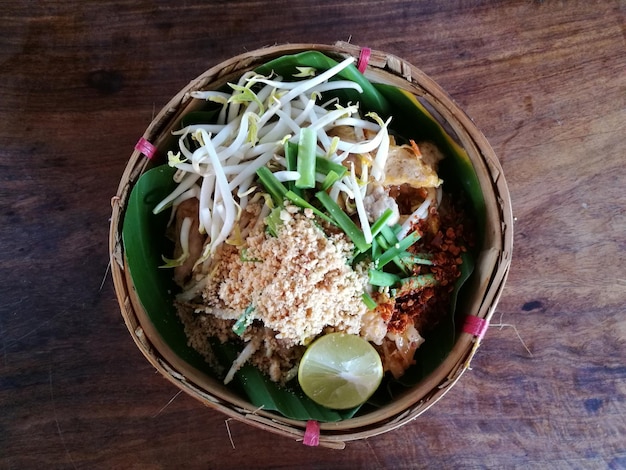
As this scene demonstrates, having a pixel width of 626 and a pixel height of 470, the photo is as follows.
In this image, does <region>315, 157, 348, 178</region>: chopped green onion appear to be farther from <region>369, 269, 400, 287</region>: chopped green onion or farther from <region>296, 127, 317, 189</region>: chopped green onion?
<region>369, 269, 400, 287</region>: chopped green onion

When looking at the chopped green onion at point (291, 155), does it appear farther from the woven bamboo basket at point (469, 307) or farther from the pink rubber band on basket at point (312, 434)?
the pink rubber band on basket at point (312, 434)

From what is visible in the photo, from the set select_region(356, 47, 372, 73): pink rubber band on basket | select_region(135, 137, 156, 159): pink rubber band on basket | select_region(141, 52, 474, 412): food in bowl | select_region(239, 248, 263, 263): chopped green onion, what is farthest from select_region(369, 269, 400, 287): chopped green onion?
select_region(135, 137, 156, 159): pink rubber band on basket

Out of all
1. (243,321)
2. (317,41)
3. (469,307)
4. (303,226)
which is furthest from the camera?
(317,41)

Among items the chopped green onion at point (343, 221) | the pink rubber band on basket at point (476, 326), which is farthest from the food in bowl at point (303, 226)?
the pink rubber band on basket at point (476, 326)

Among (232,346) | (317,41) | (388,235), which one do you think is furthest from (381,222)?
(317,41)

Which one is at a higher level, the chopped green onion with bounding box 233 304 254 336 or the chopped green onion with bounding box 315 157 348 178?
the chopped green onion with bounding box 315 157 348 178

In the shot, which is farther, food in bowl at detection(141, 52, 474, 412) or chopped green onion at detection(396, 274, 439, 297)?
chopped green onion at detection(396, 274, 439, 297)

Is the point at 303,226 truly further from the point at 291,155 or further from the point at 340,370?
the point at 340,370
